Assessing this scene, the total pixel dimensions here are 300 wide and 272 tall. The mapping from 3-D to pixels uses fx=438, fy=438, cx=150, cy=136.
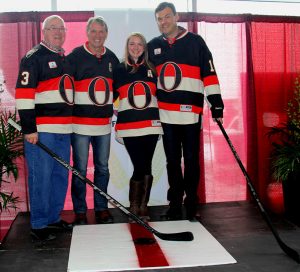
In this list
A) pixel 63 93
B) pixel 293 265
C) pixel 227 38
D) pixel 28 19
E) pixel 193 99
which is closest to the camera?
pixel 293 265

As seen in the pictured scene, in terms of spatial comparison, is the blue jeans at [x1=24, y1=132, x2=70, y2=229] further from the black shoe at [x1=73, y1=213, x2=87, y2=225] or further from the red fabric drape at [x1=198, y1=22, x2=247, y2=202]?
the red fabric drape at [x1=198, y1=22, x2=247, y2=202]

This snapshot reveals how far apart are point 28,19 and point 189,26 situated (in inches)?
52.8

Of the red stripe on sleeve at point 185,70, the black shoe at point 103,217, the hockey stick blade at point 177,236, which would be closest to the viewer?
the hockey stick blade at point 177,236

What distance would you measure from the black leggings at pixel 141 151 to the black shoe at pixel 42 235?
72 cm

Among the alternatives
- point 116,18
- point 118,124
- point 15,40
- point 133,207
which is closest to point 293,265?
point 133,207

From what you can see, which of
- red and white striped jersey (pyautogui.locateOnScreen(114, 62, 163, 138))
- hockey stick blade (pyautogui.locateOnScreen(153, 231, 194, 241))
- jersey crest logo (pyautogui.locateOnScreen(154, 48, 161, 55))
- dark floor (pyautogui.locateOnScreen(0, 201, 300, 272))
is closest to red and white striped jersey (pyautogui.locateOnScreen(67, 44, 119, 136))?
red and white striped jersey (pyautogui.locateOnScreen(114, 62, 163, 138))

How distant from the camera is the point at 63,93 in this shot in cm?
287

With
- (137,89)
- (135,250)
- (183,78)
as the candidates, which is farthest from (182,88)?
(135,250)

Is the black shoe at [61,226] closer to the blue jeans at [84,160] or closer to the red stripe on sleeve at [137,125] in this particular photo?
the blue jeans at [84,160]

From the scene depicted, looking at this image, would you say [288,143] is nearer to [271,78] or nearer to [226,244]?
[271,78]

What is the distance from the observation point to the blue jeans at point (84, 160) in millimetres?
3121

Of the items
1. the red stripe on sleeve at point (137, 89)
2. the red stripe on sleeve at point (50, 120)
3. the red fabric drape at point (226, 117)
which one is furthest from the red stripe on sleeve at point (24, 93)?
the red fabric drape at point (226, 117)

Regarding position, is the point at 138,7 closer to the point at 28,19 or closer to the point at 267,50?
the point at 28,19

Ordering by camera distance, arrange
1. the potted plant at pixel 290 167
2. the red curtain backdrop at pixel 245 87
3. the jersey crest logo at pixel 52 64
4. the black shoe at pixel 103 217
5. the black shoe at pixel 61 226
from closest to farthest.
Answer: the jersey crest logo at pixel 52 64 → the black shoe at pixel 61 226 → the black shoe at pixel 103 217 → the potted plant at pixel 290 167 → the red curtain backdrop at pixel 245 87
